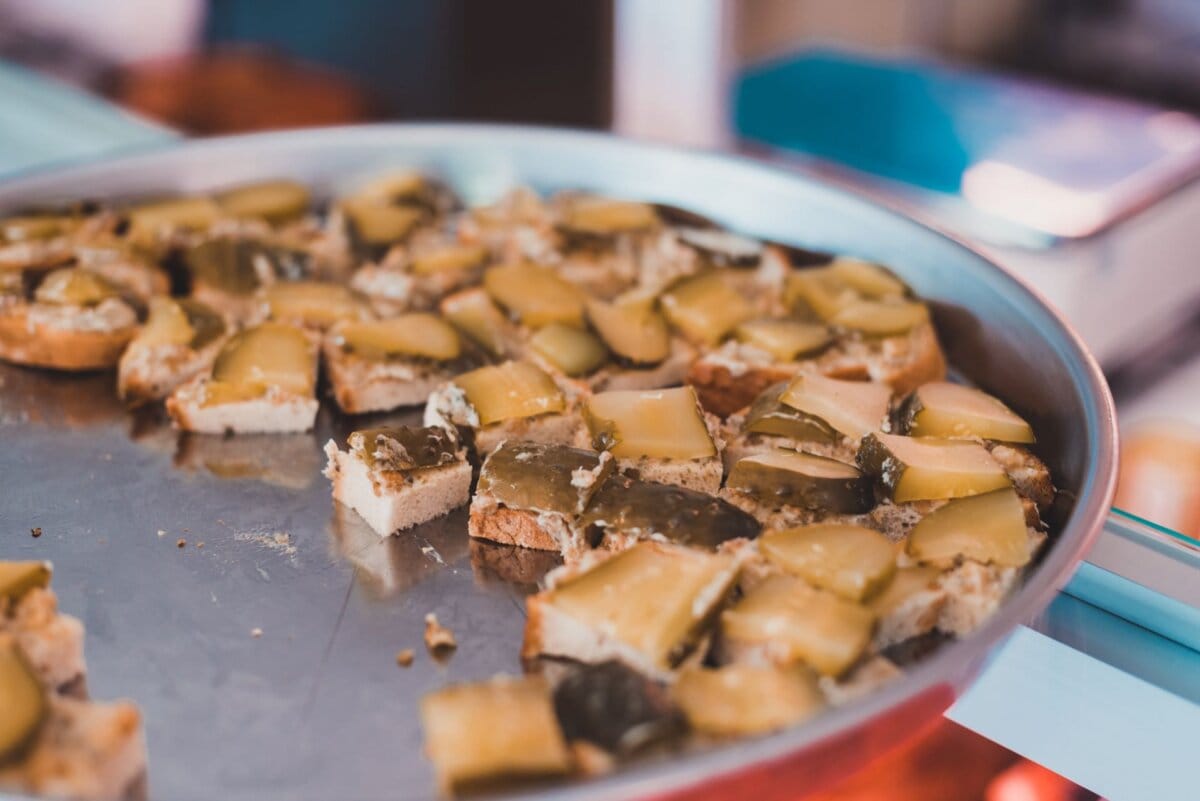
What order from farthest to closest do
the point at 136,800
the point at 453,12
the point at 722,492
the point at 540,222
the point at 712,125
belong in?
1. the point at 453,12
2. the point at 712,125
3. the point at 540,222
4. the point at 722,492
5. the point at 136,800

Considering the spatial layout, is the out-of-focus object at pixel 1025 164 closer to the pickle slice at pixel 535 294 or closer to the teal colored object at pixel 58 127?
the pickle slice at pixel 535 294

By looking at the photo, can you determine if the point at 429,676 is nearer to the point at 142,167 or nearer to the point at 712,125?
the point at 142,167

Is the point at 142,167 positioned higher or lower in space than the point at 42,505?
higher

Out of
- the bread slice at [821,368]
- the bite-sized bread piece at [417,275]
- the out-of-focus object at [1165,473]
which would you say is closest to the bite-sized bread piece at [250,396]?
the bite-sized bread piece at [417,275]

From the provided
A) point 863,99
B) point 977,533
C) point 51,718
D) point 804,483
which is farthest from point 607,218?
point 863,99

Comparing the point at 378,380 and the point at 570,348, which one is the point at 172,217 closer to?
the point at 378,380

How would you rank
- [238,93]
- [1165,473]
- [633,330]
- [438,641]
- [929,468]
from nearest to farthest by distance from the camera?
[438,641], [929,468], [633,330], [1165,473], [238,93]

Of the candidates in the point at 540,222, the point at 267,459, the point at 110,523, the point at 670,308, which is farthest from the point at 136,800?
the point at 540,222
